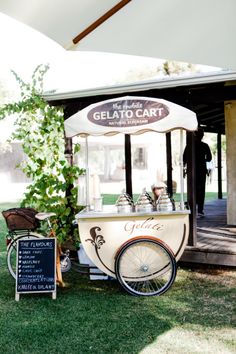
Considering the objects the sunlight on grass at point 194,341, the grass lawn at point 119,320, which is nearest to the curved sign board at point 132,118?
the grass lawn at point 119,320

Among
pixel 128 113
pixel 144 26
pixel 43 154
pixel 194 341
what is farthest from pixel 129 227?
pixel 144 26

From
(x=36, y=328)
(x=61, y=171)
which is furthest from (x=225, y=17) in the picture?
(x=61, y=171)

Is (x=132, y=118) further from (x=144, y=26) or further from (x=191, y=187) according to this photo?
(x=144, y=26)

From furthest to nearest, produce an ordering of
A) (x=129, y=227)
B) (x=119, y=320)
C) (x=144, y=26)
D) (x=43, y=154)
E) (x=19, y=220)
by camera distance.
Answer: (x=43, y=154) < (x=19, y=220) < (x=129, y=227) < (x=119, y=320) < (x=144, y=26)

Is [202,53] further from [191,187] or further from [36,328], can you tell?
[191,187]

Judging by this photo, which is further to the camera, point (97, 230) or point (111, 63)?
point (111, 63)

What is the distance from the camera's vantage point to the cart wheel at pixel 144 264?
15.6 ft

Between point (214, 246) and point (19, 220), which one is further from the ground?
point (19, 220)

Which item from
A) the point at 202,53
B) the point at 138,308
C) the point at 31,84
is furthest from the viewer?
the point at 31,84

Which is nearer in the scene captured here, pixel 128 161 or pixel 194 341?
pixel 194 341

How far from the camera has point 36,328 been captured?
3920 millimetres

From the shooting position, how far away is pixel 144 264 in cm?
480

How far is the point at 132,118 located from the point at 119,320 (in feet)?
6.51

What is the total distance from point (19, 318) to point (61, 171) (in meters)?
2.41
